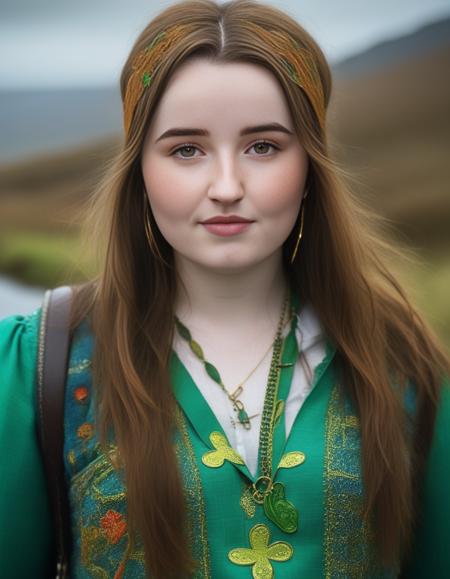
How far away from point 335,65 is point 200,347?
1.30 m

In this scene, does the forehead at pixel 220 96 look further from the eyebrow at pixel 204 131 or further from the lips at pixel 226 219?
the lips at pixel 226 219

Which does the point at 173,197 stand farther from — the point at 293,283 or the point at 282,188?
the point at 293,283

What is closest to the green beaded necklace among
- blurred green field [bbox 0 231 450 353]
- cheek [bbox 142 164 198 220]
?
cheek [bbox 142 164 198 220]

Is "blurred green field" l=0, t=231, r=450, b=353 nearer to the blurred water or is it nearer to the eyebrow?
the blurred water

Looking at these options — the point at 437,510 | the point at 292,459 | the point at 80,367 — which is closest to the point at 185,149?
the point at 80,367

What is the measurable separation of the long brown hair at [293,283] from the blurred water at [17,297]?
102cm

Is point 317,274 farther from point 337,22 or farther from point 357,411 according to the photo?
point 337,22

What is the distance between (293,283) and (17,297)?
4.09 ft

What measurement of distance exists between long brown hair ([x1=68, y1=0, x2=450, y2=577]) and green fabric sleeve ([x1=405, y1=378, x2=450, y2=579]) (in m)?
0.02

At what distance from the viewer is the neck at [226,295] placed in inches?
66.4

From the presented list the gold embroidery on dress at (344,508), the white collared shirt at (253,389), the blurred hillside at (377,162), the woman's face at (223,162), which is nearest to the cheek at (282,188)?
the woman's face at (223,162)

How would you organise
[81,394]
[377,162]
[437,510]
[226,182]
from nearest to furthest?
[226,182]
[81,394]
[437,510]
[377,162]

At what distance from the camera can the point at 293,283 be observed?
1.79 m

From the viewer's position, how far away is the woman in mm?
1536
